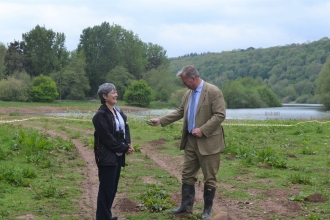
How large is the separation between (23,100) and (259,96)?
4595cm

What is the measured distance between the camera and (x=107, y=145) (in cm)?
588

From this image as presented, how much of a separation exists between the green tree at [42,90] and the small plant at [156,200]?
208 feet

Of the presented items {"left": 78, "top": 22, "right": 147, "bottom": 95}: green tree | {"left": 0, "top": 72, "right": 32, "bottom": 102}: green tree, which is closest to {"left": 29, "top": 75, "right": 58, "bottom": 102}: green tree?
{"left": 0, "top": 72, "right": 32, "bottom": 102}: green tree

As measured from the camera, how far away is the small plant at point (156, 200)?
6.82 m

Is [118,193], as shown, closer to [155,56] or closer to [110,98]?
[110,98]

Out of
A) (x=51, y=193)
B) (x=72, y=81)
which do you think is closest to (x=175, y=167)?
(x=51, y=193)

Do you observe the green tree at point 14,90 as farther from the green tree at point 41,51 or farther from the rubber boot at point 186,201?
the rubber boot at point 186,201

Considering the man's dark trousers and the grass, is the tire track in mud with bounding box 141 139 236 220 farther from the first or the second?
the man's dark trousers

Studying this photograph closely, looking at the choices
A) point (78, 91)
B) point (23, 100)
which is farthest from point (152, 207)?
point (78, 91)

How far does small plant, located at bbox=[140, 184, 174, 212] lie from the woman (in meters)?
0.86

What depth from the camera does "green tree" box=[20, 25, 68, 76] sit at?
8512cm

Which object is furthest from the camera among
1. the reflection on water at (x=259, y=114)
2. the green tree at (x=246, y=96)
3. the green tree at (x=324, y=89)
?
the green tree at (x=246, y=96)

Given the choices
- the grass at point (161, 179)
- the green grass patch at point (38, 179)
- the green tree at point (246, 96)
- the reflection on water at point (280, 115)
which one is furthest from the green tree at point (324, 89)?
the green grass patch at point (38, 179)

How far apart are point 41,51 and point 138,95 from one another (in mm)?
25559
